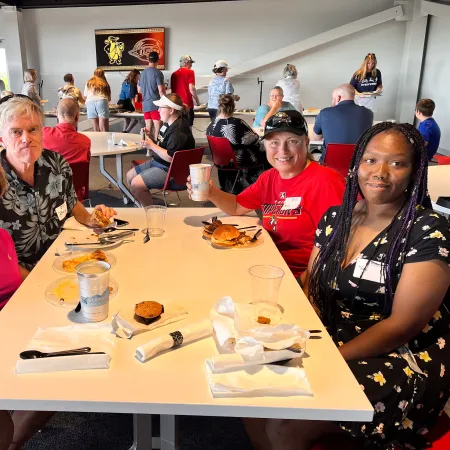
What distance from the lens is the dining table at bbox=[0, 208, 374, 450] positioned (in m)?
0.99

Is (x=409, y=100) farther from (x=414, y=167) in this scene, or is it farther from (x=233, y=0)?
(x=414, y=167)

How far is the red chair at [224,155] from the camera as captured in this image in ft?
14.1

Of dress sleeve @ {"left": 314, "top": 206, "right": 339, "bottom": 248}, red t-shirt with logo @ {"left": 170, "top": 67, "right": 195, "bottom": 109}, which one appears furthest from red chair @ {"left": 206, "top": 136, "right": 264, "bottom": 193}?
red t-shirt with logo @ {"left": 170, "top": 67, "right": 195, "bottom": 109}

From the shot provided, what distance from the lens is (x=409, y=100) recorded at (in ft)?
32.2

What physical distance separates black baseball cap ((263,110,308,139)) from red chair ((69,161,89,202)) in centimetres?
190

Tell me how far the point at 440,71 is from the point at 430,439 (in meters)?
9.12

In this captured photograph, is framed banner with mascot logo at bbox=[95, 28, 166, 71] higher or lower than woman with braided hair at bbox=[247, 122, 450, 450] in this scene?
higher

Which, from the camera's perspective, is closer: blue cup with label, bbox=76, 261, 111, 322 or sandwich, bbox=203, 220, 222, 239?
blue cup with label, bbox=76, 261, 111, 322

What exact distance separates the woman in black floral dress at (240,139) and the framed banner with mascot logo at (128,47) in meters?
6.66

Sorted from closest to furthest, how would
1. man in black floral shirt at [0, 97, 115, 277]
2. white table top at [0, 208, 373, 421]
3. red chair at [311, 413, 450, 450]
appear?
white table top at [0, 208, 373, 421], red chair at [311, 413, 450, 450], man in black floral shirt at [0, 97, 115, 277]

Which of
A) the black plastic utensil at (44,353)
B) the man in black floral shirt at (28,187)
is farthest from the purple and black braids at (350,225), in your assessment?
the man in black floral shirt at (28,187)

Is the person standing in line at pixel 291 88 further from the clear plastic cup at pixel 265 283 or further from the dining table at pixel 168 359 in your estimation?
the clear plastic cup at pixel 265 283

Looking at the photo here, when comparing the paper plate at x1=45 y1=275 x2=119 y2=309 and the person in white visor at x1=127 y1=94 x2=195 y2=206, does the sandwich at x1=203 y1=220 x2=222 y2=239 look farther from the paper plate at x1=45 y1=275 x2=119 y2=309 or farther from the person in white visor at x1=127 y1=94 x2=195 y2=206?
the person in white visor at x1=127 y1=94 x2=195 y2=206

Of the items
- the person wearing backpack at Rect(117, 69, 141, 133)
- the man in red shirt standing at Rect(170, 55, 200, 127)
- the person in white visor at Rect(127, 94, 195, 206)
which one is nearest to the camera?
the person in white visor at Rect(127, 94, 195, 206)
